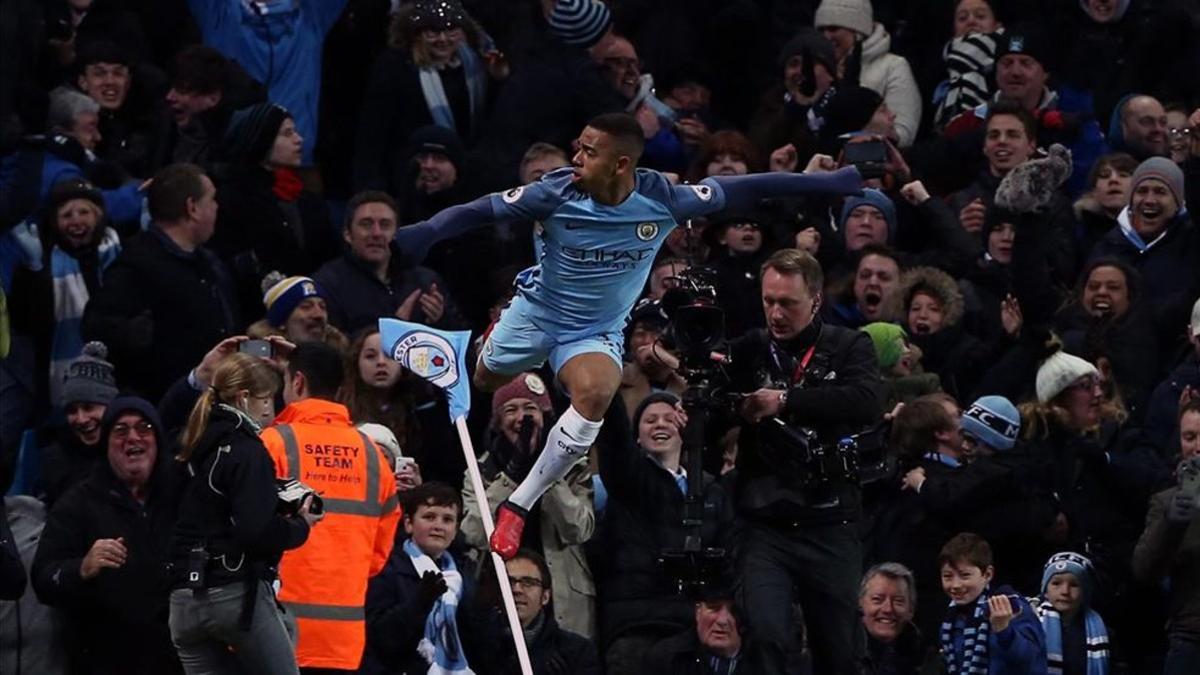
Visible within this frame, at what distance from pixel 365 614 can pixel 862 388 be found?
2.78 metres

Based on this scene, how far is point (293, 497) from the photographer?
12281 mm

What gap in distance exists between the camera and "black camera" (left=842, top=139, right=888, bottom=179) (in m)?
13.1

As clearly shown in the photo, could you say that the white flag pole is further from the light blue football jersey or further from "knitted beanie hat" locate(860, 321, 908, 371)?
"knitted beanie hat" locate(860, 321, 908, 371)

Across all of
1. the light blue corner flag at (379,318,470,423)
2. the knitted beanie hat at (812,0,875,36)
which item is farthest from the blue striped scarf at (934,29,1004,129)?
the light blue corner flag at (379,318,470,423)

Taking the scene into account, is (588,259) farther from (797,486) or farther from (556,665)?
(556,665)

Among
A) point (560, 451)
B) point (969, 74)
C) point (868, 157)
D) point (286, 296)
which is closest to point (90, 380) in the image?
point (286, 296)

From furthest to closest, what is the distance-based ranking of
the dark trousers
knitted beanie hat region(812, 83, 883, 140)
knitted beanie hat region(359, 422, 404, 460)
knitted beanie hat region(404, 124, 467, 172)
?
knitted beanie hat region(812, 83, 883, 140)
knitted beanie hat region(404, 124, 467, 172)
knitted beanie hat region(359, 422, 404, 460)
the dark trousers

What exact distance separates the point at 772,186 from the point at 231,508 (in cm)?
264

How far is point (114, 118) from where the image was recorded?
17.2 meters

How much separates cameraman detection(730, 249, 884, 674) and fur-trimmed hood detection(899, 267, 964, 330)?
10.4 feet

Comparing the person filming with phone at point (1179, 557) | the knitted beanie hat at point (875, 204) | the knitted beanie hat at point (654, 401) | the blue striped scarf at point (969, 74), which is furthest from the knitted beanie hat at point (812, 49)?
the person filming with phone at point (1179, 557)

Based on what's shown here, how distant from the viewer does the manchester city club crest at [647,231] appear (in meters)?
12.4

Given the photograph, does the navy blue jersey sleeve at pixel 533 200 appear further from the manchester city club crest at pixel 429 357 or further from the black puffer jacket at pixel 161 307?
the black puffer jacket at pixel 161 307

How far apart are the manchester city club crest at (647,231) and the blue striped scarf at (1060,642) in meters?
2.85
